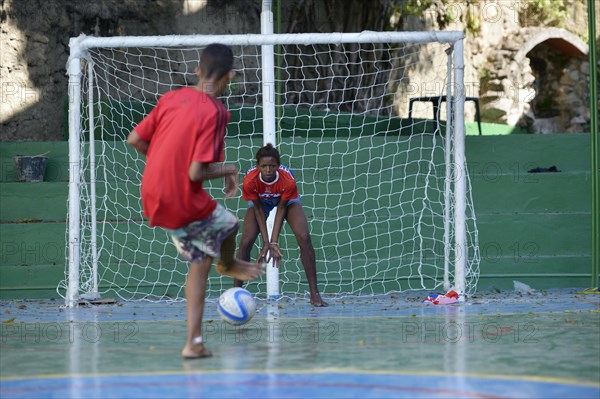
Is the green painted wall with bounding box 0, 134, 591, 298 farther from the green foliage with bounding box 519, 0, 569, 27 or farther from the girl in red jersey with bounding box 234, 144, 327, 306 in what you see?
the green foliage with bounding box 519, 0, 569, 27

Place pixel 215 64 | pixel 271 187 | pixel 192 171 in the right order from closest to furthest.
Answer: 1. pixel 192 171
2. pixel 215 64
3. pixel 271 187

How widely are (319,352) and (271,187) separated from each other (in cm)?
325

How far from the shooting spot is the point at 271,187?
8656mm

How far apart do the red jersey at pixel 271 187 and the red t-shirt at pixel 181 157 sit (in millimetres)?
3306

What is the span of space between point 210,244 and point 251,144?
202 inches

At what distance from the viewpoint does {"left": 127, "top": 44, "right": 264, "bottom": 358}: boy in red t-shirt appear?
521 cm

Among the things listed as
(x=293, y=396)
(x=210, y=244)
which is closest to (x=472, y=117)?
(x=210, y=244)

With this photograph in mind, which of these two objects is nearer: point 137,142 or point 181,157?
point 181,157

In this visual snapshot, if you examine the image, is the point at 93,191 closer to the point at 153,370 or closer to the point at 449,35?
the point at 449,35

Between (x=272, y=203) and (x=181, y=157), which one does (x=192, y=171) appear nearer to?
(x=181, y=157)

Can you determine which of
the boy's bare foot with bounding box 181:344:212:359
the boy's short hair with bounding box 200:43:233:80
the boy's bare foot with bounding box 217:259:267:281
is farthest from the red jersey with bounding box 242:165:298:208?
the boy's bare foot with bounding box 181:344:212:359

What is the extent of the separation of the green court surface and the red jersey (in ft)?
3.27

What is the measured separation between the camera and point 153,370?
4.98m

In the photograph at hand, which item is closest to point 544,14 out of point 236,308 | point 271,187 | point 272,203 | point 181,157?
point 272,203
